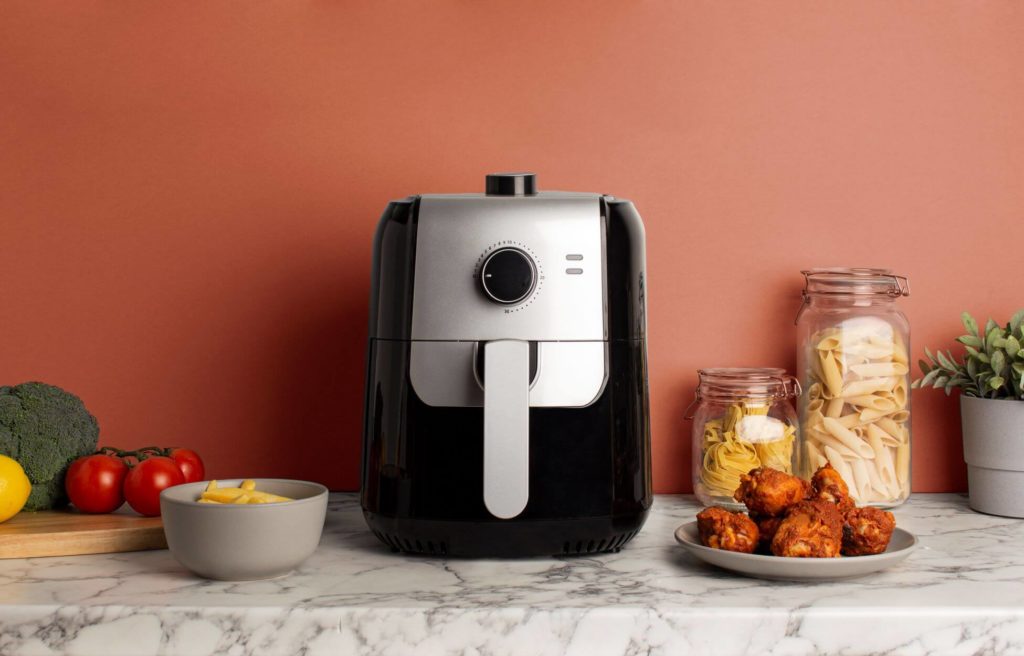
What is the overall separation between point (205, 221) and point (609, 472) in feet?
2.14

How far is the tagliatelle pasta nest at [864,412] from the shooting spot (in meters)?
1.16

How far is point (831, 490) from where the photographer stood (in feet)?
3.11

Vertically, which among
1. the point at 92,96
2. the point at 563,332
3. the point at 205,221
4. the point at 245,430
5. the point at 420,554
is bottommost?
the point at 420,554

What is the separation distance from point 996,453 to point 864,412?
6.4 inches

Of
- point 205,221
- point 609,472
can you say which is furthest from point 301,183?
point 609,472

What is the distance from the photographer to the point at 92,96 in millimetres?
1274

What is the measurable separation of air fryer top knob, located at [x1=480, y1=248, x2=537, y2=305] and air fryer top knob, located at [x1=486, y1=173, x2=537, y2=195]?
94 millimetres

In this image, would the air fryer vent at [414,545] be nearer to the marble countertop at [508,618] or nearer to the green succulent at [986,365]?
the marble countertop at [508,618]

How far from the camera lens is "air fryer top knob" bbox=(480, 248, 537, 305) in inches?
36.8

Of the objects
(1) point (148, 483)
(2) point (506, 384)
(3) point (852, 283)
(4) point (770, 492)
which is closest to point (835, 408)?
(3) point (852, 283)

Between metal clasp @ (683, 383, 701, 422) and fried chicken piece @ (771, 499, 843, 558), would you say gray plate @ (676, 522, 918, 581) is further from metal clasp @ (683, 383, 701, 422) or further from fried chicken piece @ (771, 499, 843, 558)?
metal clasp @ (683, 383, 701, 422)

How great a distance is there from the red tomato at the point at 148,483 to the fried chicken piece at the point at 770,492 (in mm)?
606

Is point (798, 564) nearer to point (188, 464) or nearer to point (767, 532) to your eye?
point (767, 532)

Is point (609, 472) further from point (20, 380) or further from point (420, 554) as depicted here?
point (20, 380)
